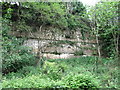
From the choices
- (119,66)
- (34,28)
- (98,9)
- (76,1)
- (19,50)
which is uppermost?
(76,1)

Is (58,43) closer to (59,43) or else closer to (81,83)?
(59,43)

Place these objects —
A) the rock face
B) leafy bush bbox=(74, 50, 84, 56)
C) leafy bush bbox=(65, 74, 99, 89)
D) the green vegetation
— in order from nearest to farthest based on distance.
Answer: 1. leafy bush bbox=(65, 74, 99, 89)
2. the green vegetation
3. the rock face
4. leafy bush bbox=(74, 50, 84, 56)

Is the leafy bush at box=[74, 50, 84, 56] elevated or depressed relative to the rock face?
depressed

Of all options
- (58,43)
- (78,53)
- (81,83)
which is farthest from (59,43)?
(81,83)

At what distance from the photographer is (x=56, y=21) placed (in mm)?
6719

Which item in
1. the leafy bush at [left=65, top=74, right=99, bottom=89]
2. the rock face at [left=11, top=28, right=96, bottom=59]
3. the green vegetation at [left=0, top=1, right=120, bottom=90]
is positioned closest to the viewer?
the leafy bush at [left=65, top=74, right=99, bottom=89]

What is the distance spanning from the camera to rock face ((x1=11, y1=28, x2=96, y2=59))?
22.1ft

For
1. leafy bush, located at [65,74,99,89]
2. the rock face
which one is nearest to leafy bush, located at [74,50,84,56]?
the rock face

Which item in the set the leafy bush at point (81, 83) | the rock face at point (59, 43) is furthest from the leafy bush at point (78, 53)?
the leafy bush at point (81, 83)

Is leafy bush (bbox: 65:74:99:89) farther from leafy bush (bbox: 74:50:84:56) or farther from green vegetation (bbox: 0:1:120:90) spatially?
leafy bush (bbox: 74:50:84:56)

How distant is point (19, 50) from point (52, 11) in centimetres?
272

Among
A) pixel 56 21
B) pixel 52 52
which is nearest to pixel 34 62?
pixel 52 52

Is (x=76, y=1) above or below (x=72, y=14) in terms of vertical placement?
above

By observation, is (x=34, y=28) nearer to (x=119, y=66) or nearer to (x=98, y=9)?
(x=98, y=9)
